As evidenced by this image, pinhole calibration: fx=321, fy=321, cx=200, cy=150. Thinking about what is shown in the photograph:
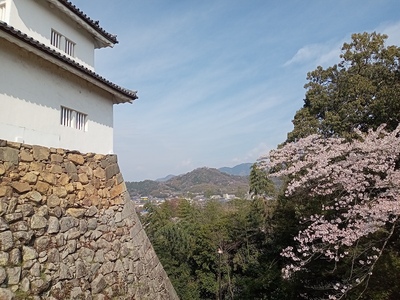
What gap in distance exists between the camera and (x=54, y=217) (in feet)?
14.7

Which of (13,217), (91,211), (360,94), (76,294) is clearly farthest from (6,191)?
(360,94)

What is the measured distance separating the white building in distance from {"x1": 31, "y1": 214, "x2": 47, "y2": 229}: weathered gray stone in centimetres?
124

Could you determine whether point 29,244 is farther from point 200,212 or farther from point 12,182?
point 200,212

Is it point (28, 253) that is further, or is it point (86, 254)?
point (86, 254)

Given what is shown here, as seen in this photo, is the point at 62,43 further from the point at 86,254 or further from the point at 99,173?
the point at 86,254

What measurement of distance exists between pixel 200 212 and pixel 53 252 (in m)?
32.8

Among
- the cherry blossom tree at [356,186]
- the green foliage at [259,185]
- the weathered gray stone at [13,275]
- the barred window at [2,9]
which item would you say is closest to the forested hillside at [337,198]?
the cherry blossom tree at [356,186]

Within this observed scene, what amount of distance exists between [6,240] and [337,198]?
5483 millimetres

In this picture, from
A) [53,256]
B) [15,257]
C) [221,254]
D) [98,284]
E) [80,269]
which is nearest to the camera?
[15,257]

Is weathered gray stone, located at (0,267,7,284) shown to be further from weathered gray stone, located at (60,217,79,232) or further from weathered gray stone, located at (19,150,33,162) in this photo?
weathered gray stone, located at (19,150,33,162)

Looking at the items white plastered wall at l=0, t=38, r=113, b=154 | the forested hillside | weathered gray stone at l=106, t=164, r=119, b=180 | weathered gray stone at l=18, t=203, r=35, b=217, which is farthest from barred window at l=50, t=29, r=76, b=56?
the forested hillside

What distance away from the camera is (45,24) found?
20.3 feet

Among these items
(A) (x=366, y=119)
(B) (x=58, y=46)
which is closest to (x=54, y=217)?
(B) (x=58, y=46)

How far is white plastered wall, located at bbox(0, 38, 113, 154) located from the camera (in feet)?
15.2
